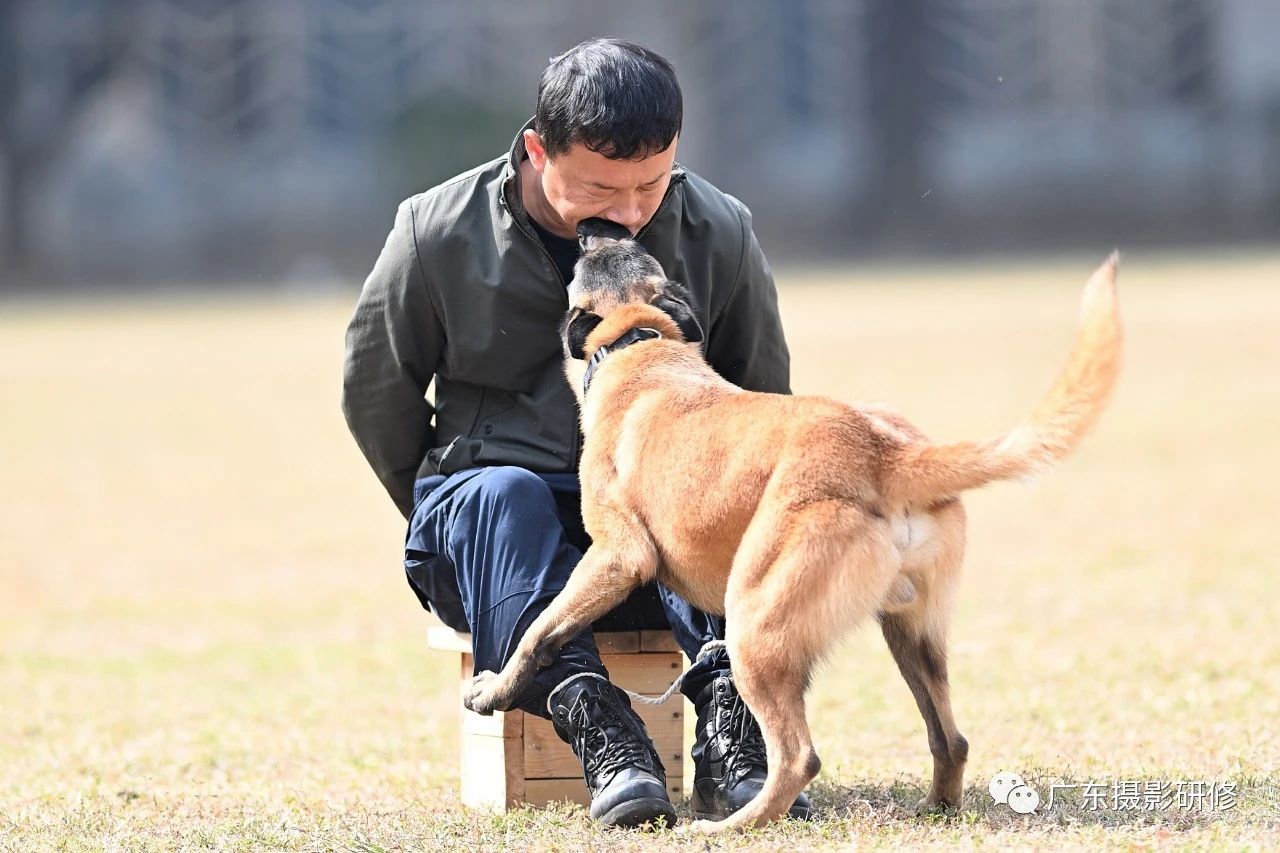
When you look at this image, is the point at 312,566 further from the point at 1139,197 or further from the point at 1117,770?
the point at 1139,197

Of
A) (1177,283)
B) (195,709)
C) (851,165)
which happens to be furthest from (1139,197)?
(195,709)

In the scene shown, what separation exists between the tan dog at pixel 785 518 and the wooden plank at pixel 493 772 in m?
0.23

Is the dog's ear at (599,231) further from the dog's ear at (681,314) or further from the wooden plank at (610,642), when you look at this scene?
the wooden plank at (610,642)

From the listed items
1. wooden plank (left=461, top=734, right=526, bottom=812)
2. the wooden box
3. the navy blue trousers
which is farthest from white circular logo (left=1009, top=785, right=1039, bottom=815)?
wooden plank (left=461, top=734, right=526, bottom=812)

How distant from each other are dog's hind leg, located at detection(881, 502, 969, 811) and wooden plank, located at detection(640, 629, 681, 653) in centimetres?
68

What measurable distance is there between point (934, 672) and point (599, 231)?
138cm

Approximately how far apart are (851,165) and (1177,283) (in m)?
15.0

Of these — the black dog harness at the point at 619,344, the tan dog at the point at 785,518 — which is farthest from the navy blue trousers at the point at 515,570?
the black dog harness at the point at 619,344

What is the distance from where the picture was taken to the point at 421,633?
8.12 meters

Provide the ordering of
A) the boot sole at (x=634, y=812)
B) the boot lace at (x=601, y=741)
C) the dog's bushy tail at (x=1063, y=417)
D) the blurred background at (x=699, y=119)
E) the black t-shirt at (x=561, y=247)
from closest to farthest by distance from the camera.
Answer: the dog's bushy tail at (x=1063, y=417) → the boot sole at (x=634, y=812) → the boot lace at (x=601, y=741) → the black t-shirt at (x=561, y=247) → the blurred background at (x=699, y=119)

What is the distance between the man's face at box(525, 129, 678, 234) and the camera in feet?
14.2

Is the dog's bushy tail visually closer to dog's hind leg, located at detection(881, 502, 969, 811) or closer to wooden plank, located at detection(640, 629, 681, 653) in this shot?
dog's hind leg, located at detection(881, 502, 969, 811)

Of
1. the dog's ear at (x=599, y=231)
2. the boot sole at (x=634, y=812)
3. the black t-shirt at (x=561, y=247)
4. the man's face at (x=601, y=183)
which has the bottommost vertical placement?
the boot sole at (x=634, y=812)
